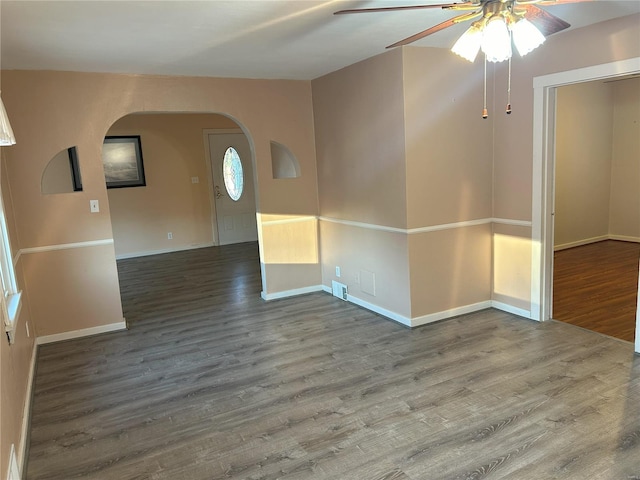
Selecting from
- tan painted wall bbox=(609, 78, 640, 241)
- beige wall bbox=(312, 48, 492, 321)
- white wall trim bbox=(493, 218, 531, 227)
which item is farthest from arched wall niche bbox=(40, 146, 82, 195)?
tan painted wall bbox=(609, 78, 640, 241)

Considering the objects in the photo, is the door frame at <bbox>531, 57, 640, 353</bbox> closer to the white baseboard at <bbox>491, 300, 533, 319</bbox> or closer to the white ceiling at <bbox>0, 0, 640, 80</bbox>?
the white baseboard at <bbox>491, 300, 533, 319</bbox>

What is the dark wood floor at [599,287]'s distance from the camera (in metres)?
3.88

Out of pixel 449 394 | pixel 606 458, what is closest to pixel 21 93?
pixel 449 394

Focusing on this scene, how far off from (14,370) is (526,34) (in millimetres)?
3109

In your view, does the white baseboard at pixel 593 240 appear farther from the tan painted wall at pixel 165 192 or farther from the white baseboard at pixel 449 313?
the tan painted wall at pixel 165 192

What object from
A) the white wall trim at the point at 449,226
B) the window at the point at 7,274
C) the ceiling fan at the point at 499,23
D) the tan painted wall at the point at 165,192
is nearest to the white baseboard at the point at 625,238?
the white wall trim at the point at 449,226

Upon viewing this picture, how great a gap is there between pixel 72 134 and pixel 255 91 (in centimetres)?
172

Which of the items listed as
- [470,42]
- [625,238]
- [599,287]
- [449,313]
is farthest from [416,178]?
[625,238]

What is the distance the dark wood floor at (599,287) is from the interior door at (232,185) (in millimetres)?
5042

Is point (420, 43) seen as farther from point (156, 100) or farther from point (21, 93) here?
point (21, 93)

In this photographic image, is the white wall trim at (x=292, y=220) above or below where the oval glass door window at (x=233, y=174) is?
below

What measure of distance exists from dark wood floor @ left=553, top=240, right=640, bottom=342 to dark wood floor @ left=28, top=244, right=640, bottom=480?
0.30 metres

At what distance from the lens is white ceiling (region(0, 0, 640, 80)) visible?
2.51m

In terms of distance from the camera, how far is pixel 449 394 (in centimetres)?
288
